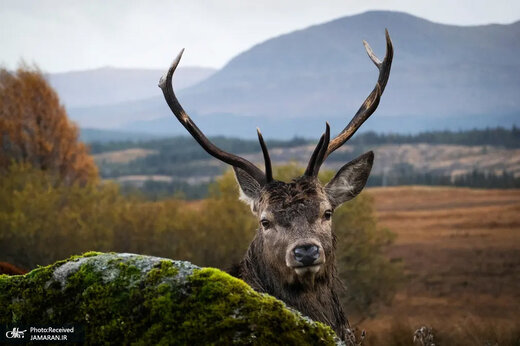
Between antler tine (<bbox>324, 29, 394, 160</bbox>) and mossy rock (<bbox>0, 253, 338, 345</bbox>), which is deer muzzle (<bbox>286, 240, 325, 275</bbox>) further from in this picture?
mossy rock (<bbox>0, 253, 338, 345</bbox>)

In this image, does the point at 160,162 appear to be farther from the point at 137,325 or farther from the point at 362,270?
the point at 137,325

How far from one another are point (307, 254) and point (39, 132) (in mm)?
35470

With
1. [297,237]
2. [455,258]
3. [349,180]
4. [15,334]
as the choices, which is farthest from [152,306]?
[455,258]

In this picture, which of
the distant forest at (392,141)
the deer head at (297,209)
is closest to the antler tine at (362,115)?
the deer head at (297,209)

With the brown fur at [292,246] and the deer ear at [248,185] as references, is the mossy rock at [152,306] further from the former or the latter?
the deer ear at [248,185]

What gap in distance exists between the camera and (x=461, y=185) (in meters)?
116

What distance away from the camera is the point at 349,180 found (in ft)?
22.5

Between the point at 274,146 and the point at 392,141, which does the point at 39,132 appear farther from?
the point at 392,141

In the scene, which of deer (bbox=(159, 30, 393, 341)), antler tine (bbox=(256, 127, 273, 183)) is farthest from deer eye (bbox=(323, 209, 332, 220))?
antler tine (bbox=(256, 127, 273, 183))

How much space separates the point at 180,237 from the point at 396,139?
15954cm

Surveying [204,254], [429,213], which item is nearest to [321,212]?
[204,254]

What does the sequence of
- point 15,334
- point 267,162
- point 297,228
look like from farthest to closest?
point 267,162
point 297,228
point 15,334

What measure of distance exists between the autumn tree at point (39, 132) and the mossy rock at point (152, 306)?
1377 inches

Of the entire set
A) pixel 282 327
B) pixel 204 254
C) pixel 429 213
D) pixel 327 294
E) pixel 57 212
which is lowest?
pixel 429 213
